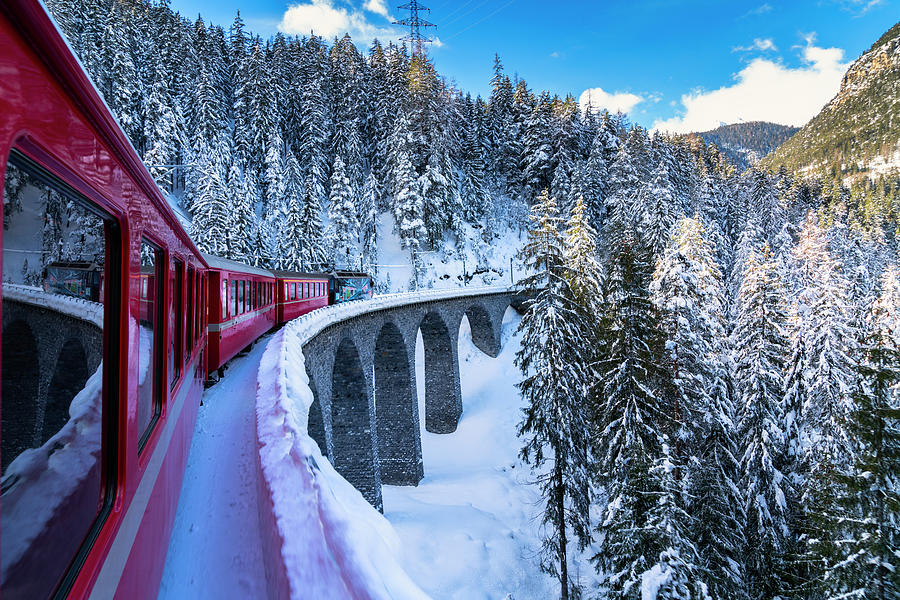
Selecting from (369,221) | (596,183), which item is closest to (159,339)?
(369,221)

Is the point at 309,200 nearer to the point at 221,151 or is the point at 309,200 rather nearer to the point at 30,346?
the point at 221,151

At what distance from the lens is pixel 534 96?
197 ft

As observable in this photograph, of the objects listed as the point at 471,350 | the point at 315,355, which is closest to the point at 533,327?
the point at 315,355

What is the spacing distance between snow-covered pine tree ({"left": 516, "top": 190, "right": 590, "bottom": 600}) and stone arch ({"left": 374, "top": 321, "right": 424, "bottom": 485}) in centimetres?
738

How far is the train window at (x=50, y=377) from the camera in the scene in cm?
116

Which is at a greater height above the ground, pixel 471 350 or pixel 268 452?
pixel 268 452

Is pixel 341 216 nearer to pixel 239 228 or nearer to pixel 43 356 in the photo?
pixel 239 228

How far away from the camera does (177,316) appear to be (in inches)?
197

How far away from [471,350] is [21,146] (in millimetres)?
37280

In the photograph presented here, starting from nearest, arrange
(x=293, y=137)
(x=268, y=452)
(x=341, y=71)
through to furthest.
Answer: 1. (x=268, y=452)
2. (x=293, y=137)
3. (x=341, y=71)

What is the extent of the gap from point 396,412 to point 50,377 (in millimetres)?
19778

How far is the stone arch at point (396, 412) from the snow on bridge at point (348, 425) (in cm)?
5

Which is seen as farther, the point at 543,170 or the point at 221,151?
the point at 543,170

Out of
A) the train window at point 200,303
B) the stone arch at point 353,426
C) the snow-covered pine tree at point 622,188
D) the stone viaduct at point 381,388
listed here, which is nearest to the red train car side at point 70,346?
the train window at point 200,303
